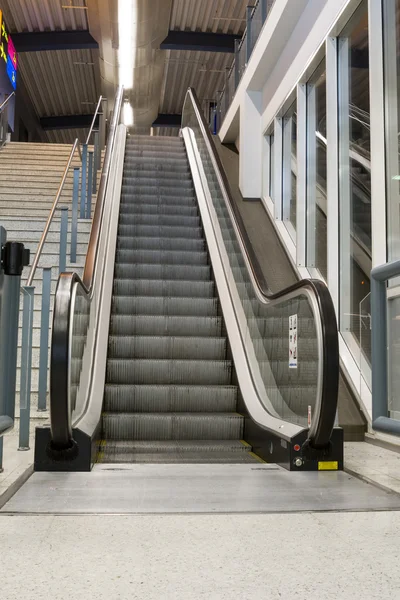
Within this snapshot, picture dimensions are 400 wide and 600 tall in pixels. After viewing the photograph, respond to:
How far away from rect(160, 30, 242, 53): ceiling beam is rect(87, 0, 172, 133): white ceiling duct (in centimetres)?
103

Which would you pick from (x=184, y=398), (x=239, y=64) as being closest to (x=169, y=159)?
(x=239, y=64)

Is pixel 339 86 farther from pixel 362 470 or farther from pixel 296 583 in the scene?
pixel 296 583

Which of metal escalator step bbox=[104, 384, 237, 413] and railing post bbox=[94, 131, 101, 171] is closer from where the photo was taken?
metal escalator step bbox=[104, 384, 237, 413]

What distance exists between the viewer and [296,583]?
191 centimetres

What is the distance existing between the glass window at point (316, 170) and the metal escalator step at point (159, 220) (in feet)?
5.49

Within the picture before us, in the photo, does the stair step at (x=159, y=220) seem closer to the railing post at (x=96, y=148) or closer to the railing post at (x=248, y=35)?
the railing post at (x=96, y=148)

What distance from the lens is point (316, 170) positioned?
7.98 meters

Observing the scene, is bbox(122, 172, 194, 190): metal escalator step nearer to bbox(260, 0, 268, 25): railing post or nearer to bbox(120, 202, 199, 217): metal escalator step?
bbox(120, 202, 199, 217): metal escalator step

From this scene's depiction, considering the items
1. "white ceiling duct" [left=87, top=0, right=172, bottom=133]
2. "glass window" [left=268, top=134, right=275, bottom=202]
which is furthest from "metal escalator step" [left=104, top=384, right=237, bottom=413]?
"white ceiling duct" [left=87, top=0, right=172, bottom=133]

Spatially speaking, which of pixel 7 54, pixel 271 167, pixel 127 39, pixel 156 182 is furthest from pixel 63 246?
pixel 7 54

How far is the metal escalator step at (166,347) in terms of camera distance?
5.92 meters

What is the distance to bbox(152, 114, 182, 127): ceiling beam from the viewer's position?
22594 mm

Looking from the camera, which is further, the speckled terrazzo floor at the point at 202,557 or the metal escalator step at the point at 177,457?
the metal escalator step at the point at 177,457

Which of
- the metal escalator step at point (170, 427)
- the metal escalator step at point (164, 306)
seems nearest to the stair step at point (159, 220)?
the metal escalator step at point (164, 306)
